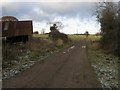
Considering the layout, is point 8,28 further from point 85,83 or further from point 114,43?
point 85,83

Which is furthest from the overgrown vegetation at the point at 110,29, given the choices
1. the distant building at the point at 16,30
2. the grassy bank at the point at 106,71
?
the distant building at the point at 16,30

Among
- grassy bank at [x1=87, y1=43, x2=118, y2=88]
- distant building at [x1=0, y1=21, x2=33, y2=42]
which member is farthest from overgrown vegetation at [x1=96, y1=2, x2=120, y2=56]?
distant building at [x1=0, y1=21, x2=33, y2=42]

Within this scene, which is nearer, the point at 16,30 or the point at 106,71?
the point at 106,71

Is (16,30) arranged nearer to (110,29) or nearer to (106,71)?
(110,29)

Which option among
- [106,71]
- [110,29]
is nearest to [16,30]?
[110,29]

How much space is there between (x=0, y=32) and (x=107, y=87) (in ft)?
62.1

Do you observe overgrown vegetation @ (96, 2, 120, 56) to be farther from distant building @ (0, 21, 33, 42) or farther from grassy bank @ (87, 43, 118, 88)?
distant building @ (0, 21, 33, 42)

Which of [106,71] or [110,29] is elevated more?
[110,29]

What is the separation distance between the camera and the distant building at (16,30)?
23.0m

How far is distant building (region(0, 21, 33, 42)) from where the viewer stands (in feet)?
75.6

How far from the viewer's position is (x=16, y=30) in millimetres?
24078

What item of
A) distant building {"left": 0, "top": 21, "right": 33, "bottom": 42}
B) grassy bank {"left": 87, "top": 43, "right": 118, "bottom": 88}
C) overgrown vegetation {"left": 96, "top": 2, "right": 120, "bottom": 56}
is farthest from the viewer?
distant building {"left": 0, "top": 21, "right": 33, "bottom": 42}

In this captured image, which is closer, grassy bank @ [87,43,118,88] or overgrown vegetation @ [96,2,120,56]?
grassy bank @ [87,43,118,88]

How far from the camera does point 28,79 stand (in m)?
8.36
